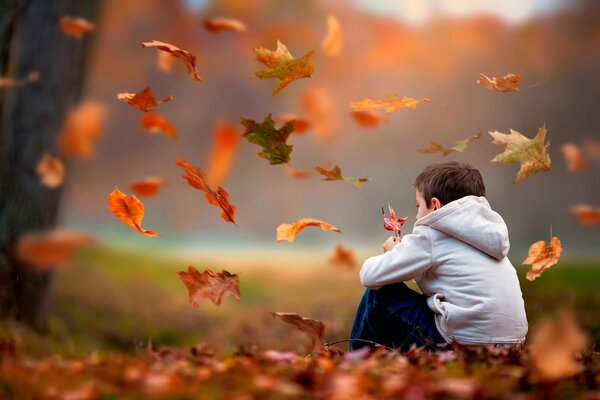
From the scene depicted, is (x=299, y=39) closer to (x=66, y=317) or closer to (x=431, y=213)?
(x=66, y=317)

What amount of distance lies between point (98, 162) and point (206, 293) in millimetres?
4045

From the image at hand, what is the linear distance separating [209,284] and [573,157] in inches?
160

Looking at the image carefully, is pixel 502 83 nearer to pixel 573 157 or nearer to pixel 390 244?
pixel 390 244

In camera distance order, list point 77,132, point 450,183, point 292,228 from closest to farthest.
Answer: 1. point 450,183
2. point 292,228
3. point 77,132

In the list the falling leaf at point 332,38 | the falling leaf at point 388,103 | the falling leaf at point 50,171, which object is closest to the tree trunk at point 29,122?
the falling leaf at point 50,171

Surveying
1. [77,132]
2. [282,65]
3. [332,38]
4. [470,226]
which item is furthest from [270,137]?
[332,38]

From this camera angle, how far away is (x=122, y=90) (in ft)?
18.6

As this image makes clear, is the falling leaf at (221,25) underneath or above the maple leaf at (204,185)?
above

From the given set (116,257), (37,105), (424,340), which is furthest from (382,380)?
(116,257)

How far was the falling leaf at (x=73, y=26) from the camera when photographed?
3439 mm

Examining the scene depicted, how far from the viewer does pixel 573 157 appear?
5145mm

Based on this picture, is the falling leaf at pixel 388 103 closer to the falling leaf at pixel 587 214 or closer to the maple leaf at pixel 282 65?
the maple leaf at pixel 282 65

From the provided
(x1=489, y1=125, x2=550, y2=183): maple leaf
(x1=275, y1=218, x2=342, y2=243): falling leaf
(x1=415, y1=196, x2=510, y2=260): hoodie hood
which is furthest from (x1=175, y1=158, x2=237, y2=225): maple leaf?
(x1=489, y1=125, x2=550, y2=183): maple leaf

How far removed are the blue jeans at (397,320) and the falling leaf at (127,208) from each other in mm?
681
